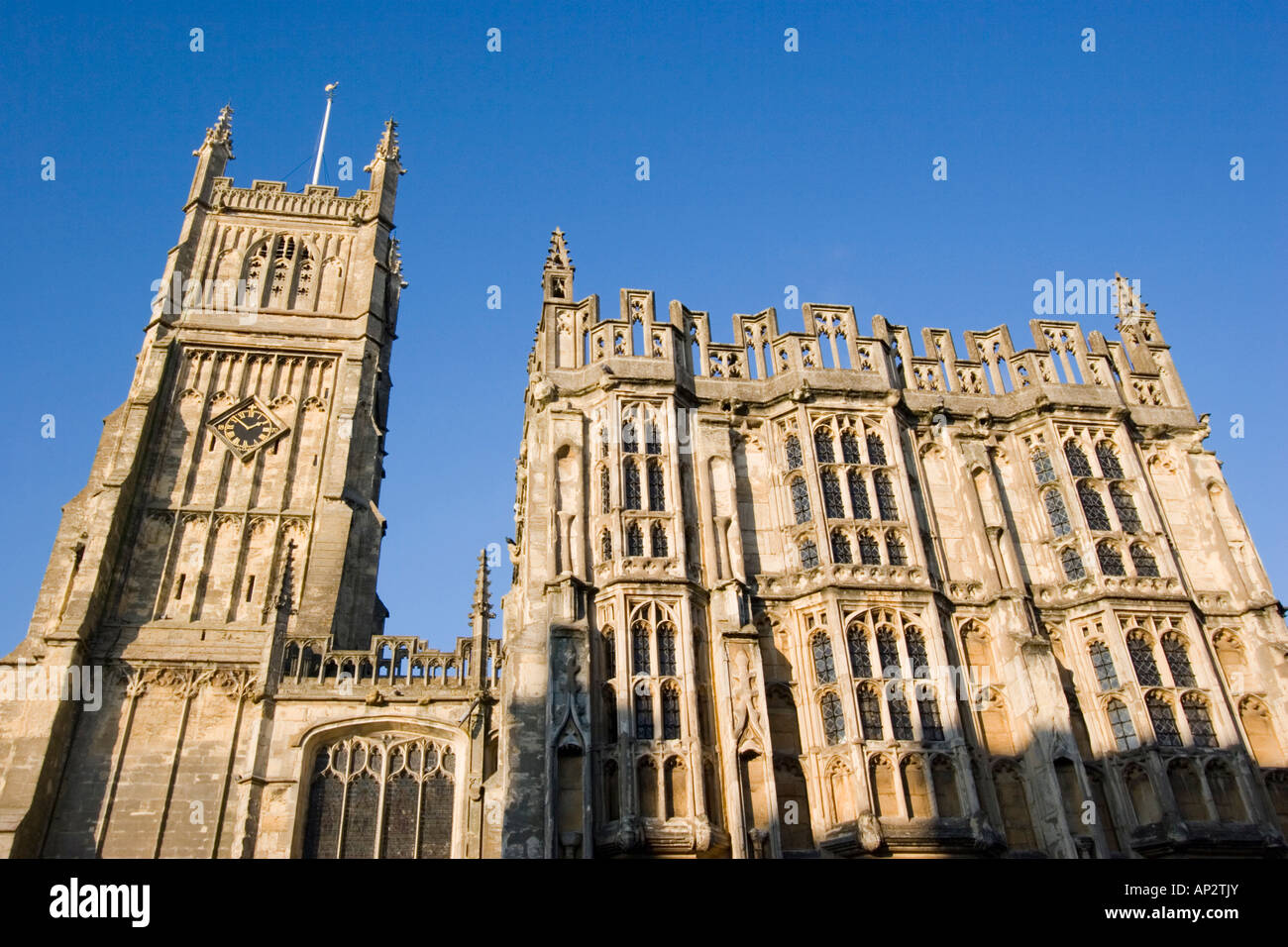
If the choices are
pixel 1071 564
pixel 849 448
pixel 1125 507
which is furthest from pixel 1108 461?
pixel 849 448

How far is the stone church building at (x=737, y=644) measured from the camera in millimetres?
17391

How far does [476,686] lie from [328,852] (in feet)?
17.2

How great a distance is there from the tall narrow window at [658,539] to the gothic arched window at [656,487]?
0.51m

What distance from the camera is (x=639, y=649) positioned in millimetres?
18359

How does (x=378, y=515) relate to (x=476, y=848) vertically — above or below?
above

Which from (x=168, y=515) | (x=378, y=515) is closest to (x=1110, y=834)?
(x=378, y=515)

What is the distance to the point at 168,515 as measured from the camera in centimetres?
3403

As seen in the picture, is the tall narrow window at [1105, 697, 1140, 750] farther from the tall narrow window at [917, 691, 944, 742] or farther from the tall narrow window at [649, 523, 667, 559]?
the tall narrow window at [649, 523, 667, 559]

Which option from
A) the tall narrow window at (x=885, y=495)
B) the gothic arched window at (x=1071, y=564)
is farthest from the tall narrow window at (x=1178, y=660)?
the tall narrow window at (x=885, y=495)

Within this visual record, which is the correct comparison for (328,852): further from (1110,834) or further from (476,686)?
(1110,834)

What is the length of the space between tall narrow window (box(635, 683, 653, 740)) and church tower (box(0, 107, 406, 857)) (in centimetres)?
1241

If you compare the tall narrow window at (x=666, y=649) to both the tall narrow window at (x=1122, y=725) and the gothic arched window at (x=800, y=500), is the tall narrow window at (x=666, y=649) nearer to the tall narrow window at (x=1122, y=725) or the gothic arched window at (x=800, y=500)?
the gothic arched window at (x=800, y=500)

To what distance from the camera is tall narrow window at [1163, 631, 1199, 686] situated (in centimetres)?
1916

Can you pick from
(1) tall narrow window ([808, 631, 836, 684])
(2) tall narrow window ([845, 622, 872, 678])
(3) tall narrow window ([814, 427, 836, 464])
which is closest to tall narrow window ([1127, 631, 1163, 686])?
(2) tall narrow window ([845, 622, 872, 678])
